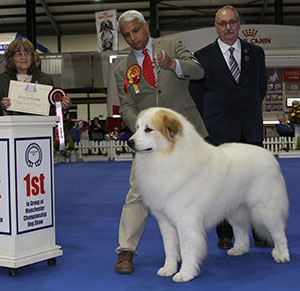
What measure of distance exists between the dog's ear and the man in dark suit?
1.03 metres

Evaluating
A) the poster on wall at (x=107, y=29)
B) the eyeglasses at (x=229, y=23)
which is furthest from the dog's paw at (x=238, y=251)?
the poster on wall at (x=107, y=29)

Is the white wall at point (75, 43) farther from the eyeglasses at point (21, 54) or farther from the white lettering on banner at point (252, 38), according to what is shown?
the eyeglasses at point (21, 54)

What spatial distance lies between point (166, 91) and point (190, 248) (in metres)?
1.19

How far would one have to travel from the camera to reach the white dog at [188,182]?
2832 mm

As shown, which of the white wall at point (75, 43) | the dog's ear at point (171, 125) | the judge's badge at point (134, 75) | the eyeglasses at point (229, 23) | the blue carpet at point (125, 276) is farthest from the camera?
the white wall at point (75, 43)

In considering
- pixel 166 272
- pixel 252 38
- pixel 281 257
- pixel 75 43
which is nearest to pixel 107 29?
pixel 252 38

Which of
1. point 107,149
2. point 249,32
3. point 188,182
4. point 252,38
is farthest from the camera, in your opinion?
point 252,38

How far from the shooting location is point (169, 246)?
3.11 meters

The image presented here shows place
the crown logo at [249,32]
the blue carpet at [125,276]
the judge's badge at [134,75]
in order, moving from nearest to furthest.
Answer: the blue carpet at [125,276] < the judge's badge at [134,75] < the crown logo at [249,32]

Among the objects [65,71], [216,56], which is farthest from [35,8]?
[216,56]

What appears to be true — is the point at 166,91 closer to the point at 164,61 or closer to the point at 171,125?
the point at 164,61

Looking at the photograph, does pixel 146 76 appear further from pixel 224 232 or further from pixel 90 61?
pixel 90 61

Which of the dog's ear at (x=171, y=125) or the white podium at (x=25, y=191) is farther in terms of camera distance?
the white podium at (x=25, y=191)

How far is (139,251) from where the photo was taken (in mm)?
3766
